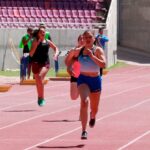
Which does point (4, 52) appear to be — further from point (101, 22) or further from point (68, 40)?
point (101, 22)

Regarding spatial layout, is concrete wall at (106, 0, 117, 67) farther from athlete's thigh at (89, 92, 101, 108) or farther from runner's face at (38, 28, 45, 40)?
athlete's thigh at (89, 92, 101, 108)

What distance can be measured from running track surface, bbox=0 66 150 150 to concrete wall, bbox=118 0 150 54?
604 inches

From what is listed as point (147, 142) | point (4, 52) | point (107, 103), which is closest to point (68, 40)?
point (4, 52)

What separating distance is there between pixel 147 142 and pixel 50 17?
23.2m

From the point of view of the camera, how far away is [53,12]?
35875mm

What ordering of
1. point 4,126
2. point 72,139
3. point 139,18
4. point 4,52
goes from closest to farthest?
point 72,139, point 4,126, point 4,52, point 139,18

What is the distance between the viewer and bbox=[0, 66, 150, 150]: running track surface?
40.9ft

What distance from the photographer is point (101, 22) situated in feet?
118

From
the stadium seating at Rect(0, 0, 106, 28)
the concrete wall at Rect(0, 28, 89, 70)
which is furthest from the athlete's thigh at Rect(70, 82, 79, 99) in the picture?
the stadium seating at Rect(0, 0, 106, 28)

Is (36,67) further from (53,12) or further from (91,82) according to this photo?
(53,12)

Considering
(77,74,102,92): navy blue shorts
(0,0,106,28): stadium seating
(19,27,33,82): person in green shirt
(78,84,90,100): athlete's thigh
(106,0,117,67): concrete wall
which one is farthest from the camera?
(0,0,106,28): stadium seating

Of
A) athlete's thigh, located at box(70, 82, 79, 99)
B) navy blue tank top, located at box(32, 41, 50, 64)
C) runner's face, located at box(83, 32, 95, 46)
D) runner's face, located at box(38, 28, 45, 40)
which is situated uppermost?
runner's face, located at box(83, 32, 95, 46)

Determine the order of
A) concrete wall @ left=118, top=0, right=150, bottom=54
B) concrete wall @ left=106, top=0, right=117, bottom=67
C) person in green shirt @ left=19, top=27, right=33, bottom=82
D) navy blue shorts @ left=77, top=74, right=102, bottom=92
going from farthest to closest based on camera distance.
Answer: concrete wall @ left=118, top=0, right=150, bottom=54 < concrete wall @ left=106, top=0, right=117, bottom=67 < person in green shirt @ left=19, top=27, right=33, bottom=82 < navy blue shorts @ left=77, top=74, right=102, bottom=92

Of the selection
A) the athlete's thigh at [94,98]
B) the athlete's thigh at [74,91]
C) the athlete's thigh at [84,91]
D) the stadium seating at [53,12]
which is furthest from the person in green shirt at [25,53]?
the athlete's thigh at [84,91]
